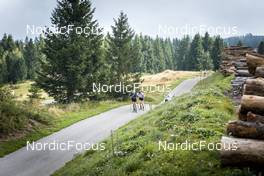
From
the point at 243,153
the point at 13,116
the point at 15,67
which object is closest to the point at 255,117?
the point at 243,153

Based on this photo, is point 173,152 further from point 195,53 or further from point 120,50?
point 195,53

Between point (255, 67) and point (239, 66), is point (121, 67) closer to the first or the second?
point (239, 66)

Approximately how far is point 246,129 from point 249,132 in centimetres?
11

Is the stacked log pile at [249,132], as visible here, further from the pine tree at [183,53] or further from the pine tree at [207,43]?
the pine tree at [183,53]

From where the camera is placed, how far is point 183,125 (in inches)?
608

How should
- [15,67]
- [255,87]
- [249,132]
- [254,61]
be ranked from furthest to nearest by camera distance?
[15,67], [254,61], [255,87], [249,132]

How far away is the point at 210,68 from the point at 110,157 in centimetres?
10152

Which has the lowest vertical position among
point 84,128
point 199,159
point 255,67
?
point 84,128

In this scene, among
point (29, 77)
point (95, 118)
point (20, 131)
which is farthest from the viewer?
point (29, 77)

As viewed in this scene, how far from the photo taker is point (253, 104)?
32.3 ft

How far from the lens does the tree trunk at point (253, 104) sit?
972 centimetres

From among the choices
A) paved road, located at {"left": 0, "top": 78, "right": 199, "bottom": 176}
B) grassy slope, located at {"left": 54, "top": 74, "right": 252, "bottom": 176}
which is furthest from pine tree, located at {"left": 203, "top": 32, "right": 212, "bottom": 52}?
grassy slope, located at {"left": 54, "top": 74, "right": 252, "bottom": 176}

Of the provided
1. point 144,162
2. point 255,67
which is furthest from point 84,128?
point 255,67

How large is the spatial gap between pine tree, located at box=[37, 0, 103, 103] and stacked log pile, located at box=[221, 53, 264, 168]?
2882 cm
